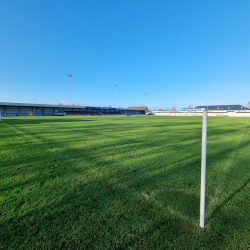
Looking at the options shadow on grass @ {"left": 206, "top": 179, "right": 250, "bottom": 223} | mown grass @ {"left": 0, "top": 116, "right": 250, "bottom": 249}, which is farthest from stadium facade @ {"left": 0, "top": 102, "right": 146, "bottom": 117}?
shadow on grass @ {"left": 206, "top": 179, "right": 250, "bottom": 223}

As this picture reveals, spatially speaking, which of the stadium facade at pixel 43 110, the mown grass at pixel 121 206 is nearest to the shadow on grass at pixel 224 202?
the mown grass at pixel 121 206

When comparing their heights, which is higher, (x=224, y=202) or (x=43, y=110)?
(x=43, y=110)

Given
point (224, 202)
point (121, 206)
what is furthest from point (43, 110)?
point (224, 202)

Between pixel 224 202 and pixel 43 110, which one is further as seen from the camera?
pixel 43 110

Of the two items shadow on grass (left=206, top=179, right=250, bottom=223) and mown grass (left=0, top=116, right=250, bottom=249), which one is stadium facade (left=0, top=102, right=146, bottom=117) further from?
shadow on grass (left=206, top=179, right=250, bottom=223)

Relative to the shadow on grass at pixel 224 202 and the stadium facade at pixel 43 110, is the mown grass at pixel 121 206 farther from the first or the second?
the stadium facade at pixel 43 110

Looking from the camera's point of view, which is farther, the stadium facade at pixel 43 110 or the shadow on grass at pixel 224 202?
the stadium facade at pixel 43 110

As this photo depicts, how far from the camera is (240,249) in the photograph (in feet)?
4.27

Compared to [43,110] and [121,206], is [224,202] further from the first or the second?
[43,110]

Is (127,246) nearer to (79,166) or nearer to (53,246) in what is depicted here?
(53,246)

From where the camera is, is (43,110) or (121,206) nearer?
(121,206)

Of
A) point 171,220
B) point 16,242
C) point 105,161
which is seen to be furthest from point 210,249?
point 105,161

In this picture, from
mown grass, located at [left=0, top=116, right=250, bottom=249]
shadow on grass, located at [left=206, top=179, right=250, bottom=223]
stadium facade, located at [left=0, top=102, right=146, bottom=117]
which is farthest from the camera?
stadium facade, located at [left=0, top=102, right=146, bottom=117]

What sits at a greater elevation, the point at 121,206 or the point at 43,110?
the point at 43,110
